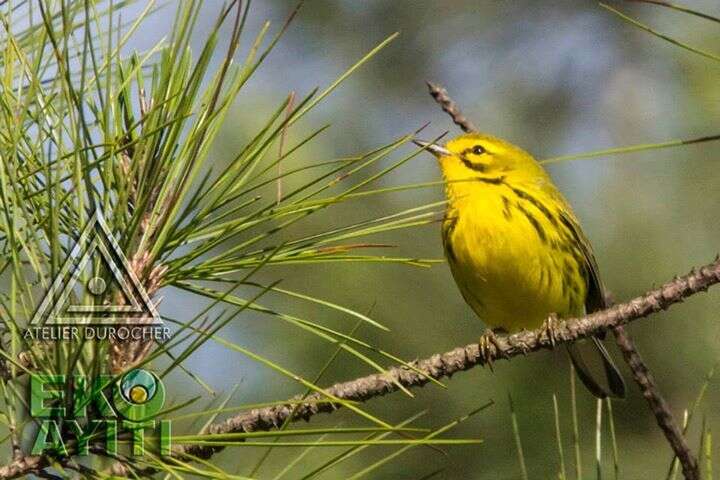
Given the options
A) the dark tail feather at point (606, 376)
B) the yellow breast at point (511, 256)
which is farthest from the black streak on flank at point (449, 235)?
the dark tail feather at point (606, 376)

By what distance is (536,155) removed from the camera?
3.42 metres

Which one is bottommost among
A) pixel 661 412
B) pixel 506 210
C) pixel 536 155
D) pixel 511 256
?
pixel 661 412

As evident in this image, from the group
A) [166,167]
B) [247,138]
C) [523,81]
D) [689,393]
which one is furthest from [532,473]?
[523,81]

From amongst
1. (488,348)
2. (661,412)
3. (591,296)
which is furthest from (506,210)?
(661,412)

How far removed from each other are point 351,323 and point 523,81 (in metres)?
1.65

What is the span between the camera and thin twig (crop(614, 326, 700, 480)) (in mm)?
1259

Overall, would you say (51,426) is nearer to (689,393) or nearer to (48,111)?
(48,111)

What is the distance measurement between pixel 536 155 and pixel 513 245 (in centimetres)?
100

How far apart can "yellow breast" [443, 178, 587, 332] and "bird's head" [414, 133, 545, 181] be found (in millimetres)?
99

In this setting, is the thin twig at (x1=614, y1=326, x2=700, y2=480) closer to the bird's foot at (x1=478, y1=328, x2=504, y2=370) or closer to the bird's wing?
the bird's foot at (x1=478, y1=328, x2=504, y2=370)

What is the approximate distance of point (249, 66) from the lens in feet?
3.44

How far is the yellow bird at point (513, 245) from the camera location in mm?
2479

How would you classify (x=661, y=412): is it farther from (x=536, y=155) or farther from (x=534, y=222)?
(x=536, y=155)

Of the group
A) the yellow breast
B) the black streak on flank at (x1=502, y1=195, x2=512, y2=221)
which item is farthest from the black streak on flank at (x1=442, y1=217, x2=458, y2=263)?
the black streak on flank at (x1=502, y1=195, x2=512, y2=221)
